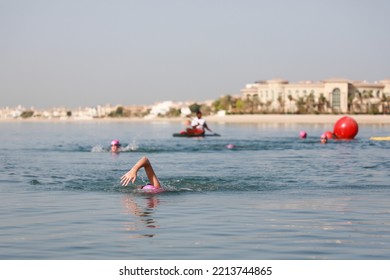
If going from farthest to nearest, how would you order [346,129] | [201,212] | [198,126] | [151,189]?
[198,126] < [346,129] < [151,189] < [201,212]

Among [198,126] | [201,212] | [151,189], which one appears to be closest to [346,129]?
[198,126]

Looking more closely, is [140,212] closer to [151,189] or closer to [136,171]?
[136,171]

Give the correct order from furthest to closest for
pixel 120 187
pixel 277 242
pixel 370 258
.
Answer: pixel 120 187, pixel 277 242, pixel 370 258

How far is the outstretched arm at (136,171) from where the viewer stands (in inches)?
566

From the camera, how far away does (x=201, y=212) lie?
14242 mm

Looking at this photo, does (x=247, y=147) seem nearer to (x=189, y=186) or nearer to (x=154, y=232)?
(x=189, y=186)

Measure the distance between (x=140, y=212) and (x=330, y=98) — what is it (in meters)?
177

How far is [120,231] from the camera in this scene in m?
12.1

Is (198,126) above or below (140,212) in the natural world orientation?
above

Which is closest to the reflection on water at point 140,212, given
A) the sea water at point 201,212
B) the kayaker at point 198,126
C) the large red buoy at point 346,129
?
the sea water at point 201,212

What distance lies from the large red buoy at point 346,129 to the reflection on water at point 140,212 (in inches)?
1122

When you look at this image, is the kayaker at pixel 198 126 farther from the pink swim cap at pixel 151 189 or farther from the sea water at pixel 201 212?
the pink swim cap at pixel 151 189
